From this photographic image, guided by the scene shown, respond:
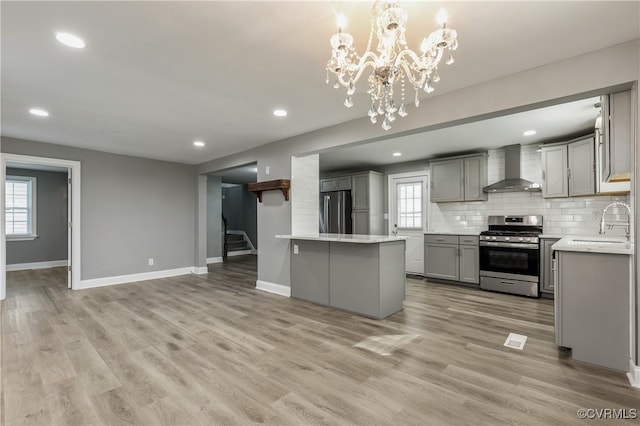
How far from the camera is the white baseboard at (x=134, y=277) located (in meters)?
5.11

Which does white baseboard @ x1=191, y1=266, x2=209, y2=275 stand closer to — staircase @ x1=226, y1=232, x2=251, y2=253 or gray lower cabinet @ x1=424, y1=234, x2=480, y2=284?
staircase @ x1=226, y1=232, x2=251, y2=253

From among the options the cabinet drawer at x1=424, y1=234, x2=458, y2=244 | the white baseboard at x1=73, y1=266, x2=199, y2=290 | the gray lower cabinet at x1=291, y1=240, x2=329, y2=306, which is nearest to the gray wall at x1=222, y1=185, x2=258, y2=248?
the white baseboard at x1=73, y1=266, x2=199, y2=290

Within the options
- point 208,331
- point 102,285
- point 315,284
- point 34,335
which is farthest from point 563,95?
point 102,285

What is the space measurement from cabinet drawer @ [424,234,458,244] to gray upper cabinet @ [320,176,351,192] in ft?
7.27

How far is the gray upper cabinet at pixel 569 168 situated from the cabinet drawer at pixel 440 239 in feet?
4.93

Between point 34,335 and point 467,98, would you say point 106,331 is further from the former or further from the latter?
point 467,98

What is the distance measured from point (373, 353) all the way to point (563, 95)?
8.52ft

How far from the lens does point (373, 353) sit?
258cm

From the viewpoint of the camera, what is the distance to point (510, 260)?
4.66 meters

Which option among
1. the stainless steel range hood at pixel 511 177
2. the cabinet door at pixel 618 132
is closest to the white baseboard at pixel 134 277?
the stainless steel range hood at pixel 511 177

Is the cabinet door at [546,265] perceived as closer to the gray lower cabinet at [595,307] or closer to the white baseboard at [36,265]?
the gray lower cabinet at [595,307]

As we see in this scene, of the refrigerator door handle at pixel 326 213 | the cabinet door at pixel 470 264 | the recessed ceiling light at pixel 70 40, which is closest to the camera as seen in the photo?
the recessed ceiling light at pixel 70 40

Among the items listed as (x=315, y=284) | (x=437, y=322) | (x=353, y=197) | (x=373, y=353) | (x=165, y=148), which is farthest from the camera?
(x=353, y=197)

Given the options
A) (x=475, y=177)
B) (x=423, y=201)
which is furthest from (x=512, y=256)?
(x=423, y=201)
